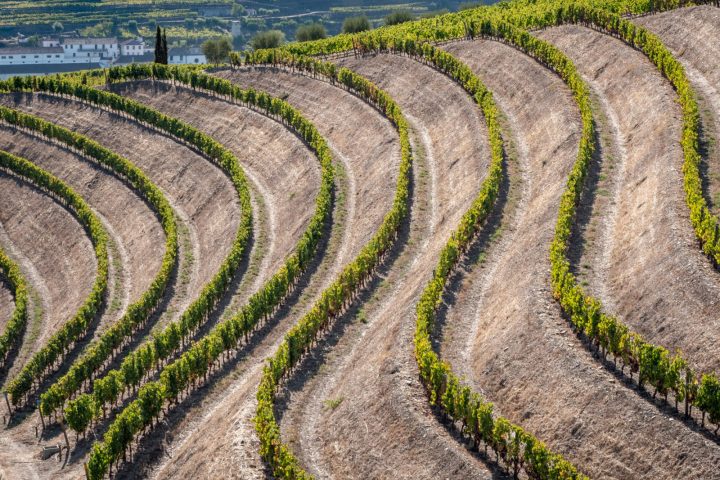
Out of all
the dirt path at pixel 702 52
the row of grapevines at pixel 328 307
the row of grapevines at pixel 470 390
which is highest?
the dirt path at pixel 702 52

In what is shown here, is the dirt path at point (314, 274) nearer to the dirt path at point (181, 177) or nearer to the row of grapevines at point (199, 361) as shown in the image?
the row of grapevines at point (199, 361)

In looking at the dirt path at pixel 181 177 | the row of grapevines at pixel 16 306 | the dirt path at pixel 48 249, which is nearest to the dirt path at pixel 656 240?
the dirt path at pixel 181 177

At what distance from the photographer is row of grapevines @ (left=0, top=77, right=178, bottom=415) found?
5028cm

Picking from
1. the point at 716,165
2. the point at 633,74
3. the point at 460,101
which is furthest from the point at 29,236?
the point at 716,165

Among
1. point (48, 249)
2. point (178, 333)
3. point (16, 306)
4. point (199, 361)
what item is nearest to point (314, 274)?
point (178, 333)

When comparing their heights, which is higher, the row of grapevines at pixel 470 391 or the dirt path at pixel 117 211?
the row of grapevines at pixel 470 391

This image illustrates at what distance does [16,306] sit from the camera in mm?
67000

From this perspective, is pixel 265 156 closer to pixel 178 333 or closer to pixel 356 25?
pixel 178 333

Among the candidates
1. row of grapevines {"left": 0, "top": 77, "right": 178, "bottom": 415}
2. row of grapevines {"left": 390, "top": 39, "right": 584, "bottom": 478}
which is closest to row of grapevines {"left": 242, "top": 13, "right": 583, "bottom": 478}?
row of grapevines {"left": 390, "top": 39, "right": 584, "bottom": 478}

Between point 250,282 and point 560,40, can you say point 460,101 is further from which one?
point 250,282

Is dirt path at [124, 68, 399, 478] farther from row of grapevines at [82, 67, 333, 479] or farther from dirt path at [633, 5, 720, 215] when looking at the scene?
dirt path at [633, 5, 720, 215]

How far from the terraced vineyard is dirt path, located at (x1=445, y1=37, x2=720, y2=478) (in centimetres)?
10

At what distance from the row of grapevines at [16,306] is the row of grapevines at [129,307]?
6857mm

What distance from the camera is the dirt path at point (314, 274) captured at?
37562 millimetres
